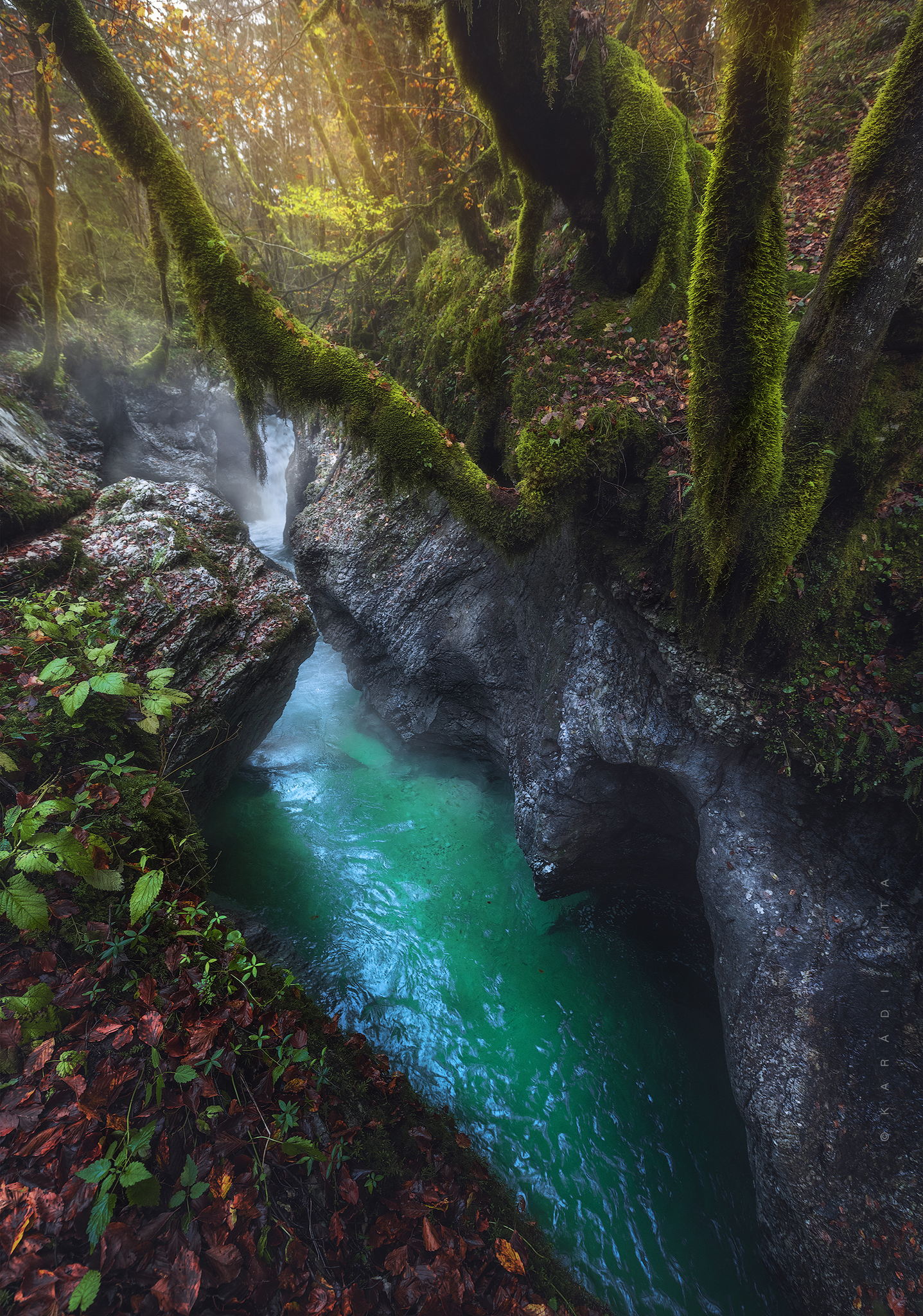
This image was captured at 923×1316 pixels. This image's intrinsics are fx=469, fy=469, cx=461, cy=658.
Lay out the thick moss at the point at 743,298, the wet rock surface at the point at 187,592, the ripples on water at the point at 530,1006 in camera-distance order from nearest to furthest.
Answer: the thick moss at the point at 743,298
the ripples on water at the point at 530,1006
the wet rock surface at the point at 187,592

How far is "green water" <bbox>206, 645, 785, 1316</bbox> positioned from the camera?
4184 mm

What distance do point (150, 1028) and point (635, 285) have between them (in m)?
8.44

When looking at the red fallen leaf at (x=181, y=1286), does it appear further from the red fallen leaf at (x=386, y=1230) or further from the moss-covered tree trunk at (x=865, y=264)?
the moss-covered tree trunk at (x=865, y=264)

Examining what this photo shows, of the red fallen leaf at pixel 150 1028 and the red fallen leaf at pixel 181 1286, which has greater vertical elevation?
the red fallen leaf at pixel 150 1028

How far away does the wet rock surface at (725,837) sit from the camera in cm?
363

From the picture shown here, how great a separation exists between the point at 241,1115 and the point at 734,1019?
14.1 feet

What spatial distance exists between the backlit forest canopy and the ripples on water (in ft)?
13.2

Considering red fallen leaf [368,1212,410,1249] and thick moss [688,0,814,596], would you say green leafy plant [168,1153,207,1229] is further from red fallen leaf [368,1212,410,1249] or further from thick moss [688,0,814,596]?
thick moss [688,0,814,596]

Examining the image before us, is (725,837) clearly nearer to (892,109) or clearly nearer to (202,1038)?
(202,1038)

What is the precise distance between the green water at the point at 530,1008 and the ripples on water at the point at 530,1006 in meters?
0.02

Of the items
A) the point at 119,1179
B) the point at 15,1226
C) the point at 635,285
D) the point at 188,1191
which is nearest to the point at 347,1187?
the point at 188,1191

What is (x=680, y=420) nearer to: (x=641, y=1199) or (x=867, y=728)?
(x=867, y=728)

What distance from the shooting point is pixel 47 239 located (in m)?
8.61

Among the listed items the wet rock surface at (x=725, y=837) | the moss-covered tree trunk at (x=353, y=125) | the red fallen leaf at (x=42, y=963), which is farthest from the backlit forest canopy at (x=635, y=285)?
the red fallen leaf at (x=42, y=963)
